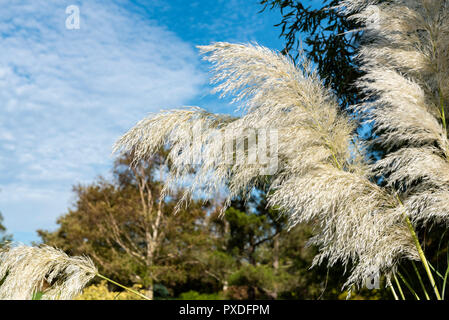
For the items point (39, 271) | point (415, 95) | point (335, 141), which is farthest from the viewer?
point (335, 141)

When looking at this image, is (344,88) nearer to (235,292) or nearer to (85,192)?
(235,292)

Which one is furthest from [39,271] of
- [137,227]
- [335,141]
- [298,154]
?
[137,227]

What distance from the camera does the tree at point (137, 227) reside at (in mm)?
11367

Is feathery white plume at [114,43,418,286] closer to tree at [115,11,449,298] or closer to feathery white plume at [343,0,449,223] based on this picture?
tree at [115,11,449,298]

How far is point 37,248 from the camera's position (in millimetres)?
1885

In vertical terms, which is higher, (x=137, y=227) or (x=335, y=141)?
(x=137, y=227)

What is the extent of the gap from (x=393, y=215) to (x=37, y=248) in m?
1.76

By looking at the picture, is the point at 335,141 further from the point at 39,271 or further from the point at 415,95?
the point at 39,271

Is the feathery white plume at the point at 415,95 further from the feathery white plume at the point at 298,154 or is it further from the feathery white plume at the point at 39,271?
the feathery white plume at the point at 39,271

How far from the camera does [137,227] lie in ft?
40.4

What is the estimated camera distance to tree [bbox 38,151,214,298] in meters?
11.4

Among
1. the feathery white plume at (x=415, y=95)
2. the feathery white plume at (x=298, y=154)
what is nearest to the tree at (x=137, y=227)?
the feathery white plume at (x=298, y=154)

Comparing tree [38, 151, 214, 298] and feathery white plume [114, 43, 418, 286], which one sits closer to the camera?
feathery white plume [114, 43, 418, 286]

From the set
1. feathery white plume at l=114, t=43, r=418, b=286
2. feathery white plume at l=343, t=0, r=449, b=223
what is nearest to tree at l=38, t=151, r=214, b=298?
feathery white plume at l=114, t=43, r=418, b=286
